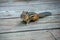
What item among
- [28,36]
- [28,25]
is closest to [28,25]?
[28,25]

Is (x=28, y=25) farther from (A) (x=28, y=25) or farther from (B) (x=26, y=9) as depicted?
(B) (x=26, y=9)

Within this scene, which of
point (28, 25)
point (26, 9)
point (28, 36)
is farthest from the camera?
point (26, 9)

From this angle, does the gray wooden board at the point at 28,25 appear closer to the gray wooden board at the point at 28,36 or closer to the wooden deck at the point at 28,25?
the wooden deck at the point at 28,25

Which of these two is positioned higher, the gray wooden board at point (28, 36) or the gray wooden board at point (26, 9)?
the gray wooden board at point (26, 9)

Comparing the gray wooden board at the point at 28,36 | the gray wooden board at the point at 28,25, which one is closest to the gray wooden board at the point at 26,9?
the gray wooden board at the point at 28,25

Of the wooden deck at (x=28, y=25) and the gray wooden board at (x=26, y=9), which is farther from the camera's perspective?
the gray wooden board at (x=26, y=9)

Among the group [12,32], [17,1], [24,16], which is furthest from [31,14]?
[17,1]

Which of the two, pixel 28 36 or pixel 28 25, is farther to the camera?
pixel 28 25

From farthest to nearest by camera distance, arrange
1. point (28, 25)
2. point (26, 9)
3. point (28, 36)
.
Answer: point (26, 9), point (28, 25), point (28, 36)

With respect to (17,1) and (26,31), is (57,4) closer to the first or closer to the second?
(17,1)

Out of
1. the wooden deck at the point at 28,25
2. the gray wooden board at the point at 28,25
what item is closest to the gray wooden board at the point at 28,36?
the wooden deck at the point at 28,25

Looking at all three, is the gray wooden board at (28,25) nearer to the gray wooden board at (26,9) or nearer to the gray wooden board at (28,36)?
the gray wooden board at (26,9)

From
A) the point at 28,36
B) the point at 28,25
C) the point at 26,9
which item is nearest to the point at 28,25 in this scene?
the point at 28,25

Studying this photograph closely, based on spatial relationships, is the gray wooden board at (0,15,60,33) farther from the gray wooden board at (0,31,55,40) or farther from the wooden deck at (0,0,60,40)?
the gray wooden board at (0,31,55,40)
